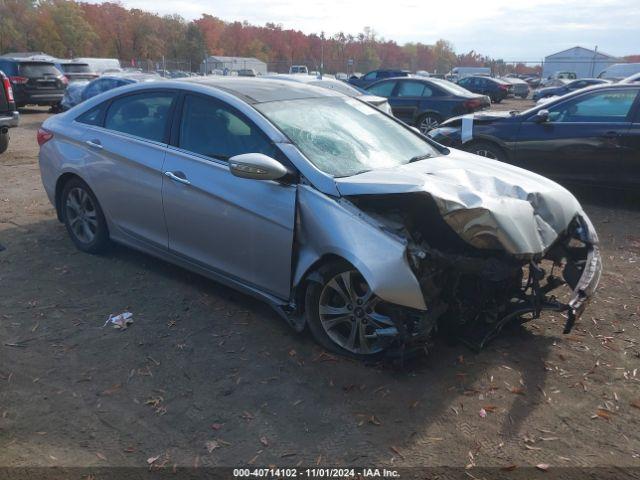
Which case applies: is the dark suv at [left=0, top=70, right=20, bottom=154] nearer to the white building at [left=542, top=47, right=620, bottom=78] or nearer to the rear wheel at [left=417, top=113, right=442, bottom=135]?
the rear wheel at [left=417, top=113, right=442, bottom=135]

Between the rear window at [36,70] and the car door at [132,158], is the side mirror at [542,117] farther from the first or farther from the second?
the rear window at [36,70]

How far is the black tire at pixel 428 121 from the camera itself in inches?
574

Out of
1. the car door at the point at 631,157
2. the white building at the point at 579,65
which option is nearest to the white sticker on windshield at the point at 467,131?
the car door at the point at 631,157

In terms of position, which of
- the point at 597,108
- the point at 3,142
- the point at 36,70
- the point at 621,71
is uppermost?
the point at 621,71

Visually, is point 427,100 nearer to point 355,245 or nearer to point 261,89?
point 261,89

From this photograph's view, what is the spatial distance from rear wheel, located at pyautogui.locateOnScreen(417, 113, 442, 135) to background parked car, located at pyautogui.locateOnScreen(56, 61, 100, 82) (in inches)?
501

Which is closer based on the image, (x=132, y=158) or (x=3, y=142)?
(x=132, y=158)

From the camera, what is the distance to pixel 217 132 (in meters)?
4.35

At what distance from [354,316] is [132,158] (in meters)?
2.38

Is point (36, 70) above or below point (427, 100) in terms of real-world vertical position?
above

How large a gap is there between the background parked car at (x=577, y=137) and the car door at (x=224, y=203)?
499 centimetres

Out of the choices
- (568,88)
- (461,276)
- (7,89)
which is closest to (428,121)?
(7,89)

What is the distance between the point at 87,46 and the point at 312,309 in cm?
7501

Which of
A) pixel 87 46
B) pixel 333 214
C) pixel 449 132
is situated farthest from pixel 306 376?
pixel 87 46
